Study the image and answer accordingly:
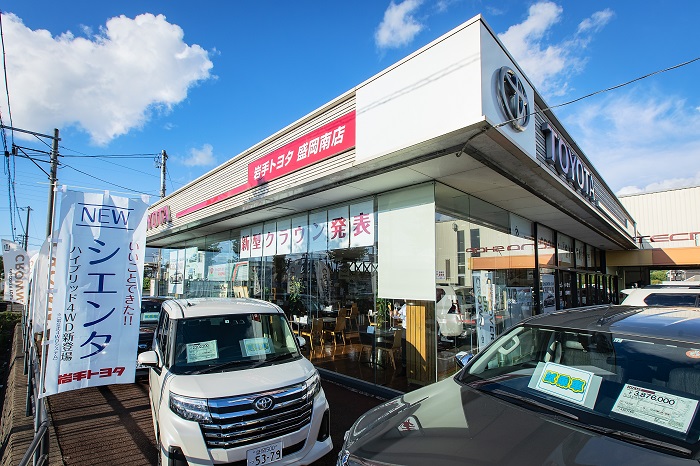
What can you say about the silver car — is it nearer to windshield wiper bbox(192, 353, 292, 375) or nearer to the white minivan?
the white minivan

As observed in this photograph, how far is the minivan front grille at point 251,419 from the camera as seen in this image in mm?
3117

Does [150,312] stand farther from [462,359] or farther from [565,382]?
[565,382]

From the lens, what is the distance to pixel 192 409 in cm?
315

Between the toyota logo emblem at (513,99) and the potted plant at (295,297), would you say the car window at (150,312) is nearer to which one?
the potted plant at (295,297)

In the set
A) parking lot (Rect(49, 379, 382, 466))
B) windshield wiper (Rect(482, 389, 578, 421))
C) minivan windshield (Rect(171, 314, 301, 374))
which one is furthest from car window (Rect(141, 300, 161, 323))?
windshield wiper (Rect(482, 389, 578, 421))

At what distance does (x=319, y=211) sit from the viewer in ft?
27.6

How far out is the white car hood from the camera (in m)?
3.26

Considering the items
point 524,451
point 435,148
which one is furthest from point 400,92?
point 524,451

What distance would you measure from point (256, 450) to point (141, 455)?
191cm

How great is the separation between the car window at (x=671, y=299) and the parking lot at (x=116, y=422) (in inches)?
191

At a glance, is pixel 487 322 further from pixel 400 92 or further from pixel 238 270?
pixel 238 270

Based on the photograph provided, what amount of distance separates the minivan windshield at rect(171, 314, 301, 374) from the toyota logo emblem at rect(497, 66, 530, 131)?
3.85 metres

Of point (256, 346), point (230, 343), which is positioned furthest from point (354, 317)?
point (230, 343)

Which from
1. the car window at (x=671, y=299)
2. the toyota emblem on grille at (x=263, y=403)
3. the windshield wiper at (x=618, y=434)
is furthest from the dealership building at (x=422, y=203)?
the toyota emblem on grille at (x=263, y=403)
